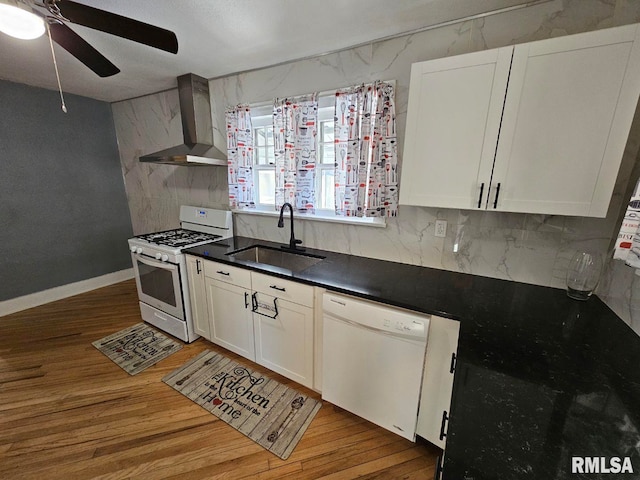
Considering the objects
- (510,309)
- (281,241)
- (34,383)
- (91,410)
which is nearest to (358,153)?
(281,241)

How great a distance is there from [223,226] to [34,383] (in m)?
1.85

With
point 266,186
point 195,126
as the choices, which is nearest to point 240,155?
point 266,186

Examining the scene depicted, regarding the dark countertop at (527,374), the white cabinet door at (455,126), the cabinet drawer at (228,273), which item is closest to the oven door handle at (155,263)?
the cabinet drawer at (228,273)

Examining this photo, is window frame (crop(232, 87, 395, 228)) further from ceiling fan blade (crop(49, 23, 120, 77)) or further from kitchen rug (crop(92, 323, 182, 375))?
kitchen rug (crop(92, 323, 182, 375))

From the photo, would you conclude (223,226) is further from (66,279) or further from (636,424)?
(636,424)

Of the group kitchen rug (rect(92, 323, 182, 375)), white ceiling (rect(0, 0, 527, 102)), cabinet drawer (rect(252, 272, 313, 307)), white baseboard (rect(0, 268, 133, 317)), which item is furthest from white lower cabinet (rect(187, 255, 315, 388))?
white baseboard (rect(0, 268, 133, 317))

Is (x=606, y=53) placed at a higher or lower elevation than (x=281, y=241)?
higher

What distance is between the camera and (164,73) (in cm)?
238

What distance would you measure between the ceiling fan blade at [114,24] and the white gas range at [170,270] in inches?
58.0

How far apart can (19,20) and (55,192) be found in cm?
285

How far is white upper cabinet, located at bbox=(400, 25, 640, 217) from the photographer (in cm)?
106

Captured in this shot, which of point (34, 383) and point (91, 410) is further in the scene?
point (34, 383)

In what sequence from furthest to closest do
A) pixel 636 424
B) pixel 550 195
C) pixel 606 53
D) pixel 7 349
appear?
pixel 7 349
pixel 550 195
pixel 606 53
pixel 636 424

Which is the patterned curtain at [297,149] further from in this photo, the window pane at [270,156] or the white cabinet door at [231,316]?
the white cabinet door at [231,316]
